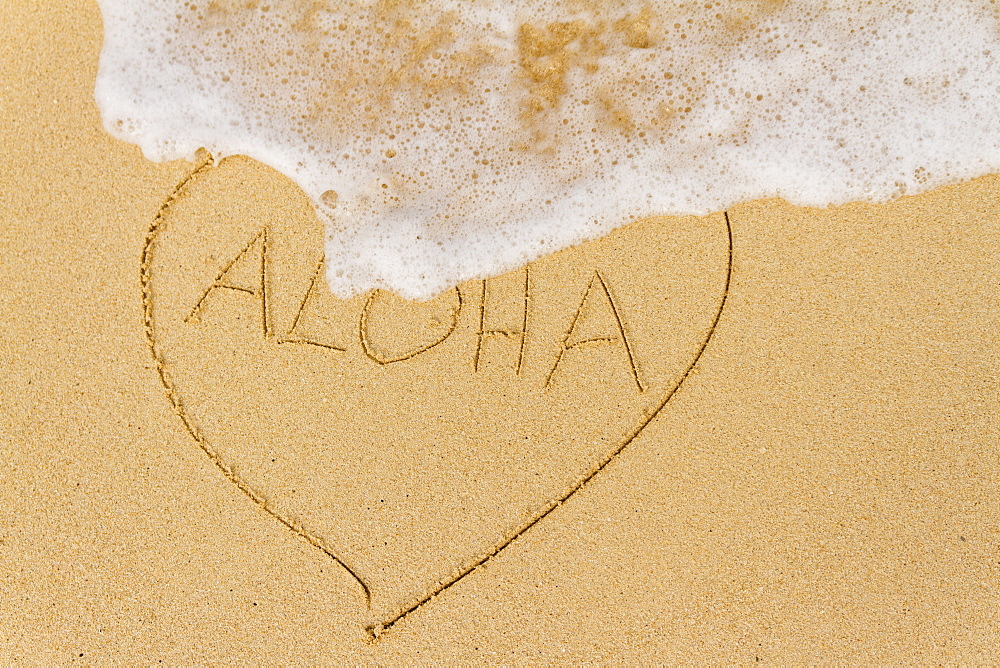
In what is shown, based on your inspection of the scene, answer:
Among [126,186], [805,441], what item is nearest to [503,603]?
[805,441]

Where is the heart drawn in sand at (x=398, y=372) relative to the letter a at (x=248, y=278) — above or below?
below

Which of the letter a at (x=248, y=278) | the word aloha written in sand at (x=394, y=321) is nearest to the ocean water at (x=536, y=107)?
the word aloha written in sand at (x=394, y=321)

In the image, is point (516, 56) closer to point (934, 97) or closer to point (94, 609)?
point (934, 97)

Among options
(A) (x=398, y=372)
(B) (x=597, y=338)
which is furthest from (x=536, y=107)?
(A) (x=398, y=372)

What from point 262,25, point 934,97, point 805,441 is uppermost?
point 262,25

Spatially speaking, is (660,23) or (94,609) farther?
(660,23)

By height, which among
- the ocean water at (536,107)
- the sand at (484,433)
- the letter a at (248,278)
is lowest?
the sand at (484,433)

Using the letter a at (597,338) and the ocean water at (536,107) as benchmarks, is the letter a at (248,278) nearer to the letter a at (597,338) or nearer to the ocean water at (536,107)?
the ocean water at (536,107)

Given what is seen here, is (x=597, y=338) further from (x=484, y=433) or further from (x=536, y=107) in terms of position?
(x=536, y=107)

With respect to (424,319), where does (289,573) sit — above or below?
below
